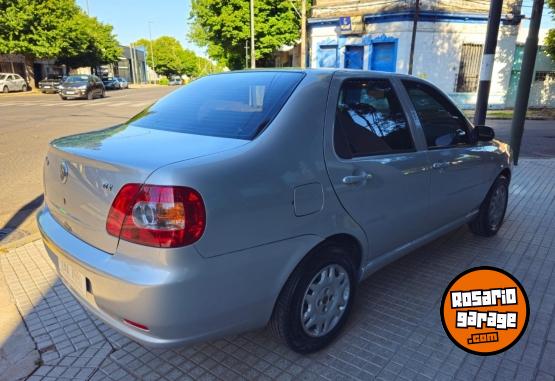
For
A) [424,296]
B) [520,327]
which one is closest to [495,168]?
[424,296]

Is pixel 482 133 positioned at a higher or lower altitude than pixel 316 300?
higher

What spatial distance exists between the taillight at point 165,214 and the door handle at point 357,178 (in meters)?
0.99

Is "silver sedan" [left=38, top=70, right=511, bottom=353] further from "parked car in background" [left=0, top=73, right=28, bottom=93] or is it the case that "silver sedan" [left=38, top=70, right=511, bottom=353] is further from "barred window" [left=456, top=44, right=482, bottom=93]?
"parked car in background" [left=0, top=73, right=28, bottom=93]

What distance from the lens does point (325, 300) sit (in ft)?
8.78

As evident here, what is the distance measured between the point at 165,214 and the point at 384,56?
21.5 m

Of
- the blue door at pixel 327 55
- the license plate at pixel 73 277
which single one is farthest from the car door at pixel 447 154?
the blue door at pixel 327 55

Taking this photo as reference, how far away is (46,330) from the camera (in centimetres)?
293

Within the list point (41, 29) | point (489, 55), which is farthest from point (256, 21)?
point (489, 55)

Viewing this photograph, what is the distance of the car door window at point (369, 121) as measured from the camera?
2.68 meters

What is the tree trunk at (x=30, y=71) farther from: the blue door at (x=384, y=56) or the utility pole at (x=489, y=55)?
the utility pole at (x=489, y=55)

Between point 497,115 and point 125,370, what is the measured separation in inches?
781

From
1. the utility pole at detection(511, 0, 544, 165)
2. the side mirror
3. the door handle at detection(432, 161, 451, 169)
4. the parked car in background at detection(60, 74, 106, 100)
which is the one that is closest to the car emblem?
the door handle at detection(432, 161, 451, 169)

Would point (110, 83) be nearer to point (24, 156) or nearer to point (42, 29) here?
point (42, 29)

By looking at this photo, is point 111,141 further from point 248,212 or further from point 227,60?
point 227,60
